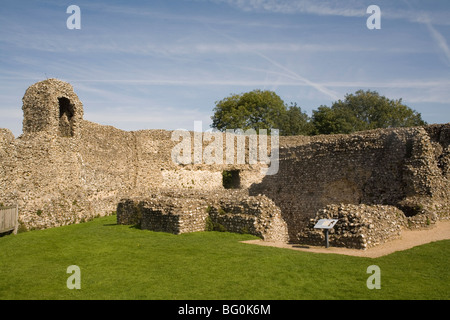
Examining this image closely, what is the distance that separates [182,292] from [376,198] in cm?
1211

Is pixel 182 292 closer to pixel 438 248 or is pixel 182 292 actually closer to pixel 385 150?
pixel 438 248

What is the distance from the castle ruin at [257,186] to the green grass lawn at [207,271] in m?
1.71

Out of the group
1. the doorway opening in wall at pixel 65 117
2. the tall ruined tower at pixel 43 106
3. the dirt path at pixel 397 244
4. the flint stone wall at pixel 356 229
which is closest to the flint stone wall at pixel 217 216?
the dirt path at pixel 397 244

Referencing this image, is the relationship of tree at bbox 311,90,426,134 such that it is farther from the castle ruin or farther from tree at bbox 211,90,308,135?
the castle ruin

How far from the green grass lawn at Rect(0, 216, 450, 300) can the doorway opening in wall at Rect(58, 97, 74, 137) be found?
10217 millimetres

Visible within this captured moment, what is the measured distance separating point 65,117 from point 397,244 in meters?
18.2

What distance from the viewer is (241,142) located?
3269 centimetres

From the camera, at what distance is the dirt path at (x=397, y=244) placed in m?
9.88

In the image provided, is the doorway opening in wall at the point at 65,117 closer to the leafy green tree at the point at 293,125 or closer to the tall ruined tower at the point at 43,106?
the tall ruined tower at the point at 43,106

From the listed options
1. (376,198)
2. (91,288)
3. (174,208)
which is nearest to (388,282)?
(91,288)

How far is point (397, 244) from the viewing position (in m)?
11.0

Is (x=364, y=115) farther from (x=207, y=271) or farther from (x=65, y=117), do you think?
(x=207, y=271)

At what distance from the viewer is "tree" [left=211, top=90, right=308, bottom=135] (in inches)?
1951

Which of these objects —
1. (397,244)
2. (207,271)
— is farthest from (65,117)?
(397,244)
